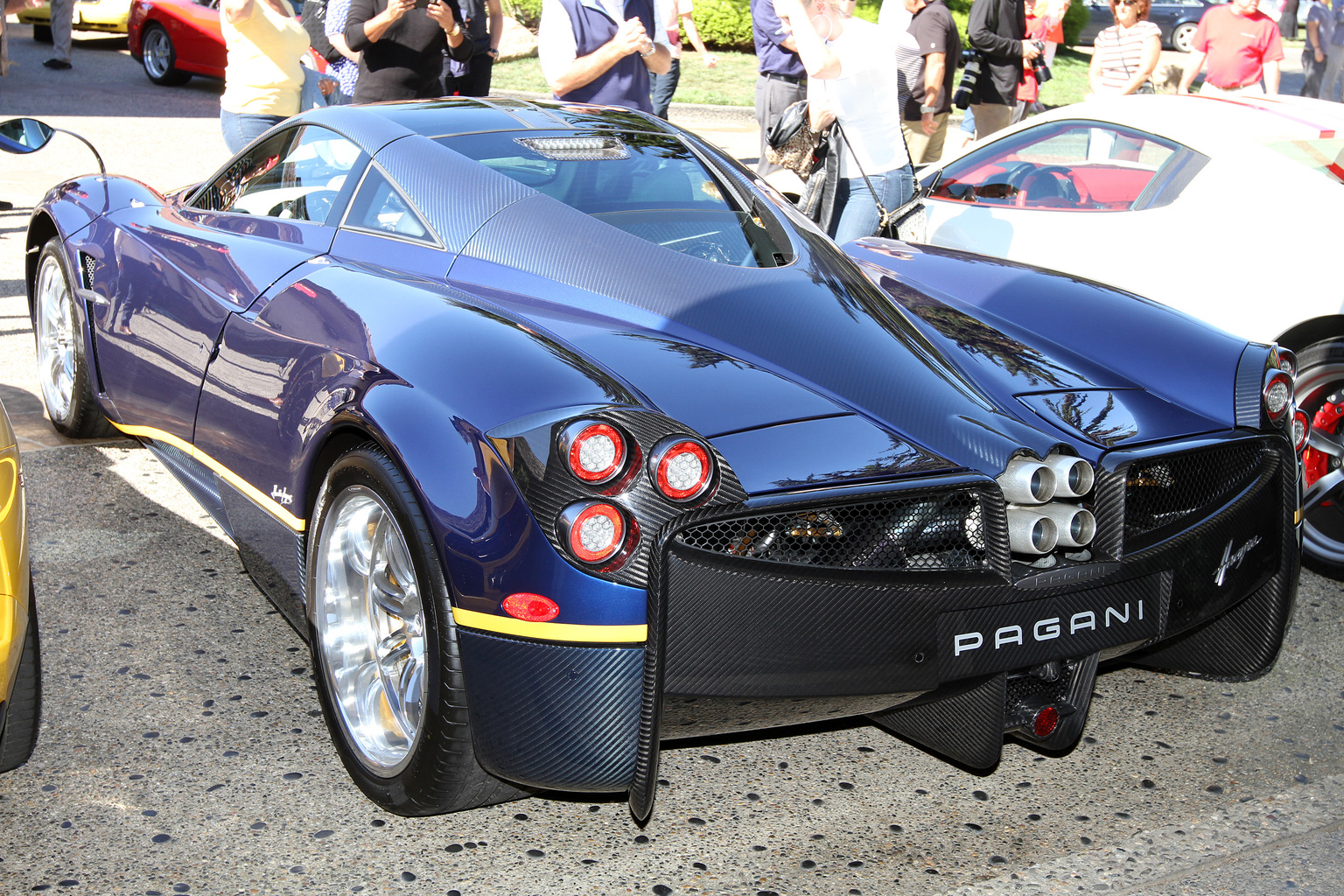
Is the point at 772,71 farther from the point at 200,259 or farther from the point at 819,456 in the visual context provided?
the point at 819,456

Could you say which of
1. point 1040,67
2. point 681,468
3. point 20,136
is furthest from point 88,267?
point 1040,67

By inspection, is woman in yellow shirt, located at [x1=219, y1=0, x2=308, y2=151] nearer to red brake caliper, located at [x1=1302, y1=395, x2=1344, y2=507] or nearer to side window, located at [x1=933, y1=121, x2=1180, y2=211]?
side window, located at [x1=933, y1=121, x2=1180, y2=211]

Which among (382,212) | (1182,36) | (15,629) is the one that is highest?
(1182,36)

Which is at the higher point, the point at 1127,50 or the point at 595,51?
the point at 1127,50

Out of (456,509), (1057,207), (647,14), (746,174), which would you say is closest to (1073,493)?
(456,509)

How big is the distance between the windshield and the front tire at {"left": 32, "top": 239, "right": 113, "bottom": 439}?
1.83 m

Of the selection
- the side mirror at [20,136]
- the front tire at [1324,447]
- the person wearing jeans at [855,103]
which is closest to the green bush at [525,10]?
the person wearing jeans at [855,103]

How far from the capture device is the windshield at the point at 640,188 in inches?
133

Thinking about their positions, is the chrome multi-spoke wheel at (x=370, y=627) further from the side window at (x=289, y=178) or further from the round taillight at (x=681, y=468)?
the side window at (x=289, y=178)

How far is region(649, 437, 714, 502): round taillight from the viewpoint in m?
2.37

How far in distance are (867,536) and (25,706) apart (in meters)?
1.78

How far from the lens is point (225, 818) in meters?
2.76

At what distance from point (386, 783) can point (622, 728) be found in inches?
24.0

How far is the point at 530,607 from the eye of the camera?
2.38 m
